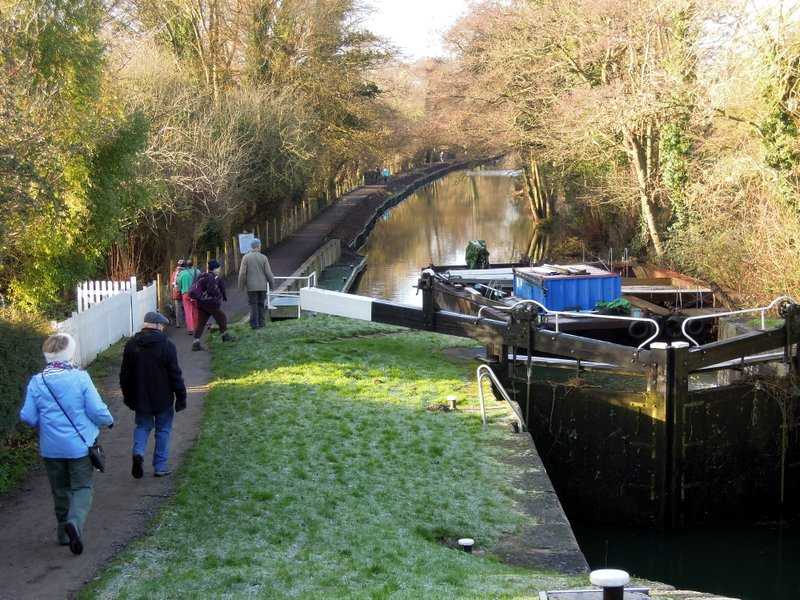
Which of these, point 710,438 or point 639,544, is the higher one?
point 710,438

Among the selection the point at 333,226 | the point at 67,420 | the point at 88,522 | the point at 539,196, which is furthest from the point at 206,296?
the point at 539,196

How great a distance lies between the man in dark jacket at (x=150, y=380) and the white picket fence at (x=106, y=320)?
461 cm

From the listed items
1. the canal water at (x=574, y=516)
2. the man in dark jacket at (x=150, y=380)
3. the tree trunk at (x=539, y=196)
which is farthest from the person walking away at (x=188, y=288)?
the tree trunk at (x=539, y=196)

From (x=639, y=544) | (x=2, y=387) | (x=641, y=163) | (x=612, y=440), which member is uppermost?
(x=641, y=163)

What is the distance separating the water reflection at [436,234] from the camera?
41.0m

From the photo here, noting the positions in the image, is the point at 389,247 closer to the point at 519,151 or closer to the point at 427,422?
the point at 519,151

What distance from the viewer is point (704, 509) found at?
13.9 metres

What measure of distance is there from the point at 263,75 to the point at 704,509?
33278 millimetres

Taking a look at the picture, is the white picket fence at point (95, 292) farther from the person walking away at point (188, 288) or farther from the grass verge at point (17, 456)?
the grass verge at point (17, 456)

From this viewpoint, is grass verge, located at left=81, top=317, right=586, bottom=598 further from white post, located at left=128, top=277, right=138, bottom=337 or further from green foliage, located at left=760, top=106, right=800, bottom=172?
green foliage, located at left=760, top=106, right=800, bottom=172

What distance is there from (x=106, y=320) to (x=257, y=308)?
2698mm

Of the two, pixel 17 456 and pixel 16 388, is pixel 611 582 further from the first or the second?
pixel 17 456

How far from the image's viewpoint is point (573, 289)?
2027cm

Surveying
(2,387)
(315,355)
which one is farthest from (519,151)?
(2,387)
